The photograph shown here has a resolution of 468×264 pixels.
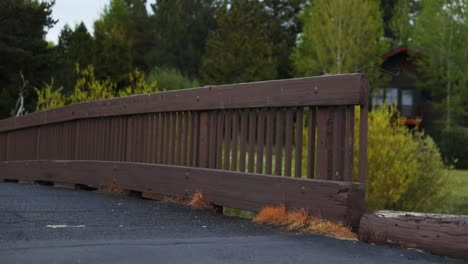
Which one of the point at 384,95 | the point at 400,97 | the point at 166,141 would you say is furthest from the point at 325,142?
the point at 400,97

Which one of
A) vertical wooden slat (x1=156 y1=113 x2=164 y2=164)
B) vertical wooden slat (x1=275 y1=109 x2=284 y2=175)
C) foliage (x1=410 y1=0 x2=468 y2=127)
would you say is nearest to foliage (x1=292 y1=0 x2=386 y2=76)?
Result: foliage (x1=410 y1=0 x2=468 y2=127)

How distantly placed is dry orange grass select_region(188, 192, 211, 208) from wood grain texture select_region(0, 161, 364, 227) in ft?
0.19

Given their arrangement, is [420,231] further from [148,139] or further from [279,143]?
[148,139]

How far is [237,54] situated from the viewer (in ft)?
136

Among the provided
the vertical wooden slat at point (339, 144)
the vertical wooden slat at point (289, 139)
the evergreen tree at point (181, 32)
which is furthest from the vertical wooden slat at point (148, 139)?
the evergreen tree at point (181, 32)

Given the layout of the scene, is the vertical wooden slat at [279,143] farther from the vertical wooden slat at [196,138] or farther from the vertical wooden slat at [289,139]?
the vertical wooden slat at [196,138]

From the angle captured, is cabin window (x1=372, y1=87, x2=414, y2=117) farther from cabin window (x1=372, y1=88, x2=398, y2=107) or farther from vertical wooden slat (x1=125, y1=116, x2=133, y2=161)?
vertical wooden slat (x1=125, y1=116, x2=133, y2=161)

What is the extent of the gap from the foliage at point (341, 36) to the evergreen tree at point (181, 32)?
1618cm

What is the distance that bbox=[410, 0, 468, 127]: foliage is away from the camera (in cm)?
4169

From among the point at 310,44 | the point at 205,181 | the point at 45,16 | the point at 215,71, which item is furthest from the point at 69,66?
the point at 205,181

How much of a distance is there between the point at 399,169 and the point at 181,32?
155ft

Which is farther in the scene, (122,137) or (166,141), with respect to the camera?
(122,137)

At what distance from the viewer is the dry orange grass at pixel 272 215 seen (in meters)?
5.76

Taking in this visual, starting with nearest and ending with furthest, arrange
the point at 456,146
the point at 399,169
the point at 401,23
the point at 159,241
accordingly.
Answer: the point at 159,241 < the point at 399,169 < the point at 456,146 < the point at 401,23
